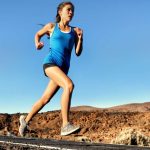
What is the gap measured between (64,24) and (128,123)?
7.42 metres

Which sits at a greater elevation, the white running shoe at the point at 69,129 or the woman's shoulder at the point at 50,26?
the woman's shoulder at the point at 50,26

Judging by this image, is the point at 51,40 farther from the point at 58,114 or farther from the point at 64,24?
the point at 58,114

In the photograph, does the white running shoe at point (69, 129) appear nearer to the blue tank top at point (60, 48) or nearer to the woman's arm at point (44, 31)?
the blue tank top at point (60, 48)

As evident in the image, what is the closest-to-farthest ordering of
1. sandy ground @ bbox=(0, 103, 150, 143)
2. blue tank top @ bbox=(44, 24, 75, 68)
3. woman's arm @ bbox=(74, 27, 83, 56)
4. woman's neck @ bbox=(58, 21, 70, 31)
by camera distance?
blue tank top @ bbox=(44, 24, 75, 68) → woman's arm @ bbox=(74, 27, 83, 56) → woman's neck @ bbox=(58, 21, 70, 31) → sandy ground @ bbox=(0, 103, 150, 143)

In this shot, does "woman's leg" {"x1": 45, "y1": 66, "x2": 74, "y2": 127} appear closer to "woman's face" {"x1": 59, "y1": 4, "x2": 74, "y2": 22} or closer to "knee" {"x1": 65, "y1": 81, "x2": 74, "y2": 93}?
"knee" {"x1": 65, "y1": 81, "x2": 74, "y2": 93}

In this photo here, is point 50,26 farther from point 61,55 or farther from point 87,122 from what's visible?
point 87,122

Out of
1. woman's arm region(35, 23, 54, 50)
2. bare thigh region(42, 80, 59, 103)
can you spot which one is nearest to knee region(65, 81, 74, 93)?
bare thigh region(42, 80, 59, 103)

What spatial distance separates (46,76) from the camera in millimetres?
7562

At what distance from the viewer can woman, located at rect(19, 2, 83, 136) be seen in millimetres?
7144

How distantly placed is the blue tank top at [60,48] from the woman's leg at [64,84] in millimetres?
143

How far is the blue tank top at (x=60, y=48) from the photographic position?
7383 mm

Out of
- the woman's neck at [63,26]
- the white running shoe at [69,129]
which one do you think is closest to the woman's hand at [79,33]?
the woman's neck at [63,26]

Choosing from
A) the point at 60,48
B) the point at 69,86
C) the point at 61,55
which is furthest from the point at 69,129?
the point at 60,48

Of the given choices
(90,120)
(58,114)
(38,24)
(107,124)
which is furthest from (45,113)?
(38,24)
